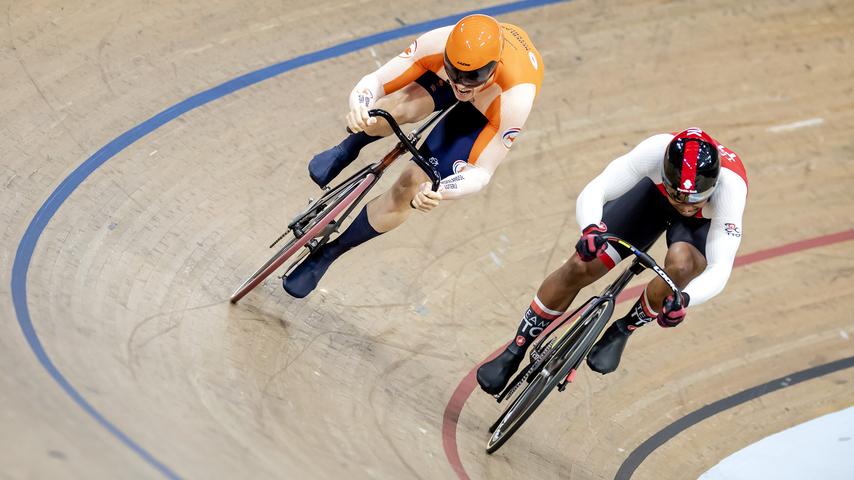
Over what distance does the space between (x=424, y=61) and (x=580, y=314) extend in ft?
4.01

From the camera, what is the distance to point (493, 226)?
5.81 meters

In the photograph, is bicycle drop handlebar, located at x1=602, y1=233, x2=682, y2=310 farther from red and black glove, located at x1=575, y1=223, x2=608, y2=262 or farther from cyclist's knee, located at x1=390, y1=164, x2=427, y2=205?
cyclist's knee, located at x1=390, y1=164, x2=427, y2=205

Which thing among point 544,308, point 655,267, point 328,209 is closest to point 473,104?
point 328,209

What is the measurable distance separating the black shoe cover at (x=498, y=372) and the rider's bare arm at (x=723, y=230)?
869 mm

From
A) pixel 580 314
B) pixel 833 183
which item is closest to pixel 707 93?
pixel 833 183

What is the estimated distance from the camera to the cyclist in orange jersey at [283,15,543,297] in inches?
162

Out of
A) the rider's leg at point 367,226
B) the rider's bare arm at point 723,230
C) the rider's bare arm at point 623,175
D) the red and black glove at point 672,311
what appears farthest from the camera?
the rider's leg at point 367,226

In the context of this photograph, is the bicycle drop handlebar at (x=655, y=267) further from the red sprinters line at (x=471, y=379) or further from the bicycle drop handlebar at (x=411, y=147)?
the red sprinters line at (x=471, y=379)

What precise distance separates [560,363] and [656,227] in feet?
2.28

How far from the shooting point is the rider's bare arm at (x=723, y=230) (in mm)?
4055

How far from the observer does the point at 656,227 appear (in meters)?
4.43

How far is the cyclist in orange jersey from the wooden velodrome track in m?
0.64

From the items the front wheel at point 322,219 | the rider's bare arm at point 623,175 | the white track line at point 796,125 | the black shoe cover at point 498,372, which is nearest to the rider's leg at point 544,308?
the black shoe cover at point 498,372

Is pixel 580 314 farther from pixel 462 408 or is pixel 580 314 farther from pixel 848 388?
pixel 848 388
